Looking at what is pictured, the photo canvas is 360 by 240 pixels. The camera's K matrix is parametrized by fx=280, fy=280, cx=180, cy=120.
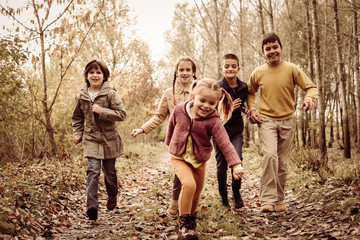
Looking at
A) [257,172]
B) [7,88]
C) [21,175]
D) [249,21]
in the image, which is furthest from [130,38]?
[21,175]

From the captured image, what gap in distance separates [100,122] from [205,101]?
6.17 ft

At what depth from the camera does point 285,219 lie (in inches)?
151

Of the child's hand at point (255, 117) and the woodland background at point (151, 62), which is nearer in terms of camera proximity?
the child's hand at point (255, 117)

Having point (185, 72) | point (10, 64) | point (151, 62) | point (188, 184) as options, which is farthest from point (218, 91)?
point (151, 62)

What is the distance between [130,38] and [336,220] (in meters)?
14.6

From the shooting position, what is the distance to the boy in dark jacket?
14.0 feet

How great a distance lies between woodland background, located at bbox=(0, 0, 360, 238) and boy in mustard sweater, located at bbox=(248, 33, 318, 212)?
132 cm

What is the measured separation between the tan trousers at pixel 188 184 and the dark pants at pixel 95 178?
1322 millimetres

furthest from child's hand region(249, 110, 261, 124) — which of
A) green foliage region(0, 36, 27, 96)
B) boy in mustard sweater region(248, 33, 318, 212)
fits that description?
green foliage region(0, 36, 27, 96)

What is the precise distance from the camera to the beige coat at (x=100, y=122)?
409 centimetres

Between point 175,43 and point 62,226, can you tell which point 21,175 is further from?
point 175,43

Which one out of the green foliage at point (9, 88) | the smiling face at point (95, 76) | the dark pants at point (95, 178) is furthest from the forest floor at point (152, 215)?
the green foliage at point (9, 88)

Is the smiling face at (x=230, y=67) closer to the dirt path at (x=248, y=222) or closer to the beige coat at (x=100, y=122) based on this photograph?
the beige coat at (x=100, y=122)

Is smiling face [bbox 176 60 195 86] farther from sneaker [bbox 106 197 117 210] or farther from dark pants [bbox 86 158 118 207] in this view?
sneaker [bbox 106 197 117 210]
